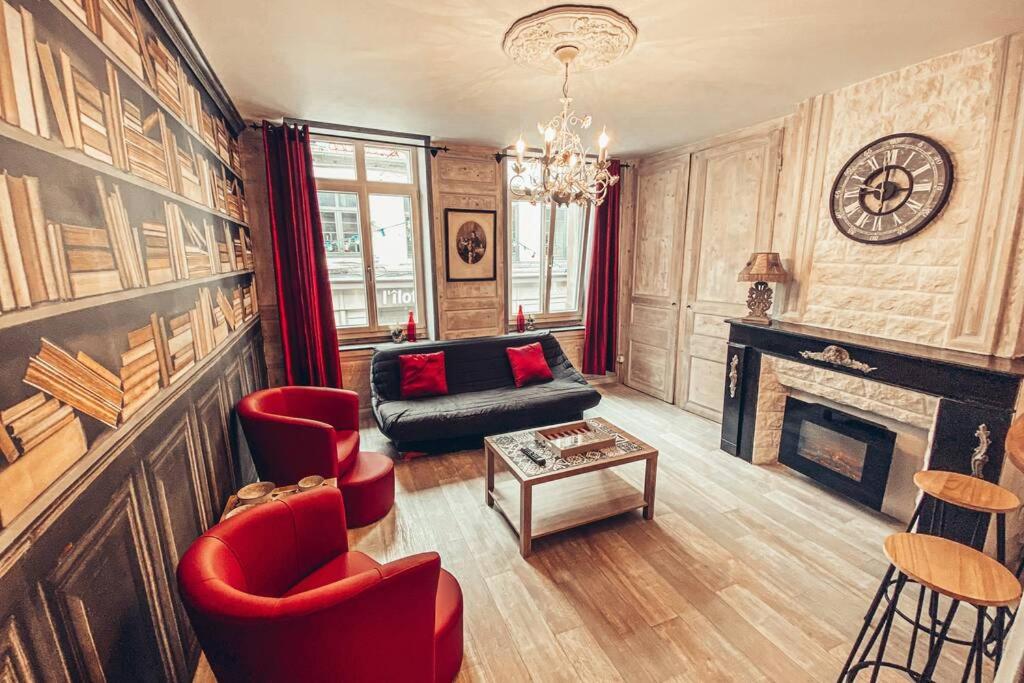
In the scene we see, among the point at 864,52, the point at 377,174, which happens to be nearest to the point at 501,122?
the point at 377,174

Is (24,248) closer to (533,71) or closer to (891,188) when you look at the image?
(533,71)

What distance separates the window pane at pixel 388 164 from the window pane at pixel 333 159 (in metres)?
0.16

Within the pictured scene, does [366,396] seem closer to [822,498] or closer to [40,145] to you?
[40,145]

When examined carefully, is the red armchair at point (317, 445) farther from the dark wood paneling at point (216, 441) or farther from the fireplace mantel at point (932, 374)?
the fireplace mantel at point (932, 374)

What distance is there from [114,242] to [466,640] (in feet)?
6.17

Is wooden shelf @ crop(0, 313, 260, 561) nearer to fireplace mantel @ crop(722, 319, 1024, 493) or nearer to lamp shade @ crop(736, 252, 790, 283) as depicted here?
fireplace mantel @ crop(722, 319, 1024, 493)

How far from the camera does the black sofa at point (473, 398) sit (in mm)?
3279

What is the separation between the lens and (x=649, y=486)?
2525mm

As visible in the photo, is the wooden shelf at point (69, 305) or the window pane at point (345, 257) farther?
the window pane at point (345, 257)

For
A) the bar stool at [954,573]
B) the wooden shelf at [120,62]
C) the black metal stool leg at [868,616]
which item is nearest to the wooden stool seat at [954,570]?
the bar stool at [954,573]

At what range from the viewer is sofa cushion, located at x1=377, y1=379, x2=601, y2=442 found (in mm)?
3232

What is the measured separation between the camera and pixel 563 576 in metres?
2.13

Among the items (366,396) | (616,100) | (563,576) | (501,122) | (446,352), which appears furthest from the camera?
(366,396)

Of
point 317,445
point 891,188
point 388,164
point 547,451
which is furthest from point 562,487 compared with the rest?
point 388,164
